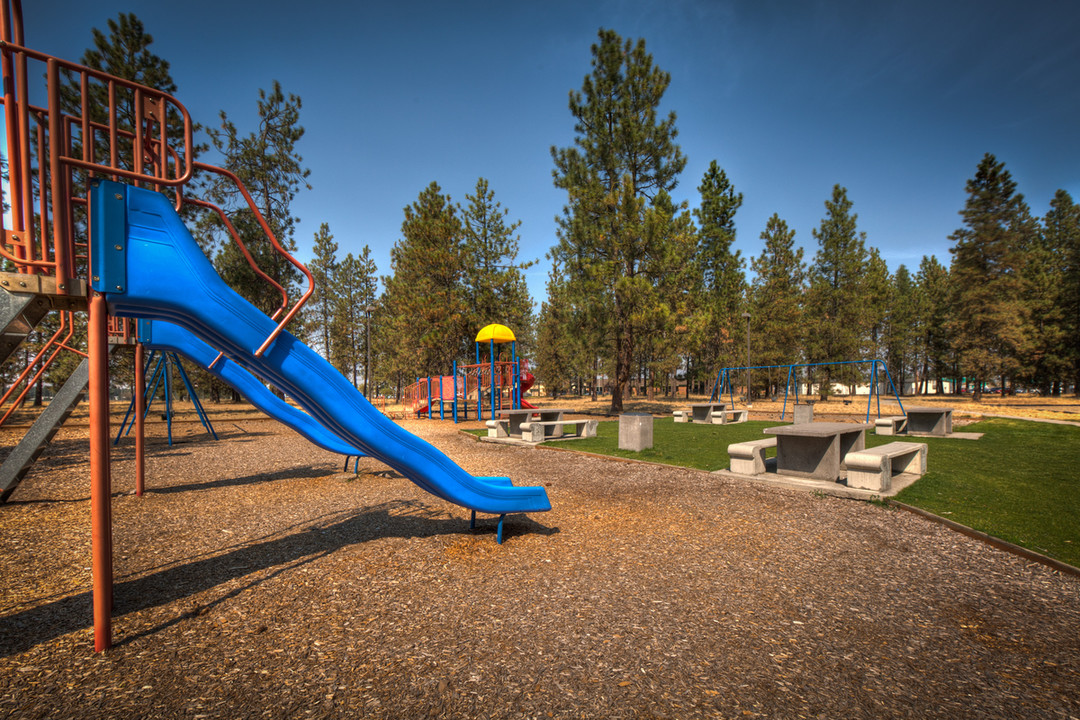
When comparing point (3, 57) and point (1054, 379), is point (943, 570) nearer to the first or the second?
point (3, 57)

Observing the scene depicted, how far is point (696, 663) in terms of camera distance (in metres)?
2.75

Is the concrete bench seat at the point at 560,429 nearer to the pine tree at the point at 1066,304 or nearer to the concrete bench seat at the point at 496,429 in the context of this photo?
the concrete bench seat at the point at 496,429

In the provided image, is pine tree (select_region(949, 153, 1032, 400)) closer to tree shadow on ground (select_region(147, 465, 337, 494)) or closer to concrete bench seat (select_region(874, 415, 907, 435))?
concrete bench seat (select_region(874, 415, 907, 435))

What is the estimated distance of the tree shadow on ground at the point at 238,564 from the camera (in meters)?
3.19

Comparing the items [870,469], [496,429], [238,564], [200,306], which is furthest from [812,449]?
[200,306]

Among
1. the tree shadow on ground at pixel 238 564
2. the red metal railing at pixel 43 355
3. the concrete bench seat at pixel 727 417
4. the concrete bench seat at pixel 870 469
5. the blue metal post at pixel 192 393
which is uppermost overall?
the red metal railing at pixel 43 355

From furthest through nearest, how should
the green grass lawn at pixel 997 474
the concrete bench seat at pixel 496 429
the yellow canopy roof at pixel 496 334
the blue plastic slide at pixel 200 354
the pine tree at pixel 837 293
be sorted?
the pine tree at pixel 837 293 → the yellow canopy roof at pixel 496 334 → the concrete bench seat at pixel 496 429 → the blue plastic slide at pixel 200 354 → the green grass lawn at pixel 997 474

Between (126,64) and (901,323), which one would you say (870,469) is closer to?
(126,64)

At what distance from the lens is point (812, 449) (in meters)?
Answer: 7.55

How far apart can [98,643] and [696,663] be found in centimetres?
368

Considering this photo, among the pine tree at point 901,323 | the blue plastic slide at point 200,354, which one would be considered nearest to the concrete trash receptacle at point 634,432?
the blue plastic slide at point 200,354

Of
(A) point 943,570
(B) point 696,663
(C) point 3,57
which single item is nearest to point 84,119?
(C) point 3,57

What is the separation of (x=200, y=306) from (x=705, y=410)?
1921 centimetres

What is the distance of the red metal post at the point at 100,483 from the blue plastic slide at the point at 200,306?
267 millimetres
